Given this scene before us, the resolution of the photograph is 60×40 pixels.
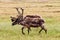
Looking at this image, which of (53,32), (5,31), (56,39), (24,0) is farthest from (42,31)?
(24,0)

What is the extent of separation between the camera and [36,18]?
14961 millimetres

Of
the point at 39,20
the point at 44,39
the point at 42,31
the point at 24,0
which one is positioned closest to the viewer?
the point at 44,39

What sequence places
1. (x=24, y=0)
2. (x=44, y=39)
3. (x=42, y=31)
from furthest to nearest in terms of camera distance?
(x=24, y=0) → (x=42, y=31) → (x=44, y=39)

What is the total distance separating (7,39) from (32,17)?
293 centimetres

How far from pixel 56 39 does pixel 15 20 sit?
3.38 meters

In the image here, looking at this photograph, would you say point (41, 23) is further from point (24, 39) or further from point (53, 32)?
point (24, 39)

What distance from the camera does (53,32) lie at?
15.3m

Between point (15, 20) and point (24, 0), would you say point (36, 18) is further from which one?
point (24, 0)

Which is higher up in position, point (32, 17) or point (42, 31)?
point (32, 17)

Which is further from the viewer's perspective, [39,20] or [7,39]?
[39,20]

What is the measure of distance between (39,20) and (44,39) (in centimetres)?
235

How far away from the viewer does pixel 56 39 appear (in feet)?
42.0

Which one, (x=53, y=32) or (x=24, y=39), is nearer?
(x=24, y=39)

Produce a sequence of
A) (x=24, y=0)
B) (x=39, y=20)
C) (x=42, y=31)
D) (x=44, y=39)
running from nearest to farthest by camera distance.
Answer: (x=44, y=39)
(x=39, y=20)
(x=42, y=31)
(x=24, y=0)
